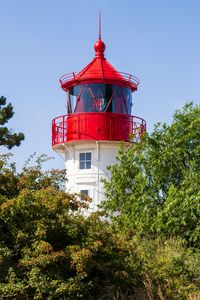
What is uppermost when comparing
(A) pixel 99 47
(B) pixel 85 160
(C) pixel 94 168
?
(A) pixel 99 47

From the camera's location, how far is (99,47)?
30.0 m

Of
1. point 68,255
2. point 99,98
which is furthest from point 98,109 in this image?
point 68,255

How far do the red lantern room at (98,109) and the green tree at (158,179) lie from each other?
3.94 m

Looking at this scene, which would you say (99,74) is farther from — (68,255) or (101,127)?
(68,255)

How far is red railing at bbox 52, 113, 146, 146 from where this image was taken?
2802cm

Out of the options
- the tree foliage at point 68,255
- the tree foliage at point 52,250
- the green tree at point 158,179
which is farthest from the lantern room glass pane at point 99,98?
the tree foliage at point 52,250

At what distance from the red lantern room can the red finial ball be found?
1.16m

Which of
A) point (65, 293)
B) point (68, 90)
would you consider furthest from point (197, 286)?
point (68, 90)

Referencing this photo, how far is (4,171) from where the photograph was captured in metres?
14.7

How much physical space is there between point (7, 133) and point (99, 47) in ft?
22.6

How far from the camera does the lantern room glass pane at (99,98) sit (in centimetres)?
2825

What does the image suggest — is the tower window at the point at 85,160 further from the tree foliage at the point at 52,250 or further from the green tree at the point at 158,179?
the tree foliage at the point at 52,250

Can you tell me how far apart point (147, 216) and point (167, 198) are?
1003mm

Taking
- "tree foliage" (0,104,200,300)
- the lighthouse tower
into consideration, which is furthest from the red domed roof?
"tree foliage" (0,104,200,300)
